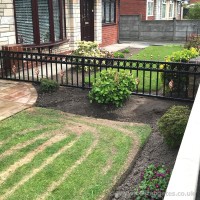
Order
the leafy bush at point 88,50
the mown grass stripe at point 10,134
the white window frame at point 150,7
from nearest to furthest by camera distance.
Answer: the mown grass stripe at point 10,134
the leafy bush at point 88,50
the white window frame at point 150,7

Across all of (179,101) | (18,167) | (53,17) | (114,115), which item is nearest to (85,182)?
(18,167)

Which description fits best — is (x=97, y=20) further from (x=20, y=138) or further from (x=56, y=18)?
(x=20, y=138)

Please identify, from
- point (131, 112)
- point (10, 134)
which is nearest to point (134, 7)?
point (131, 112)

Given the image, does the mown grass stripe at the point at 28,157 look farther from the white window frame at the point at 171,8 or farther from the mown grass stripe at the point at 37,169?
the white window frame at the point at 171,8

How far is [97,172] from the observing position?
373cm

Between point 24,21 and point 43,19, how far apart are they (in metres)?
0.91

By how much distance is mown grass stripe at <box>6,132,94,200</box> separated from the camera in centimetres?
330

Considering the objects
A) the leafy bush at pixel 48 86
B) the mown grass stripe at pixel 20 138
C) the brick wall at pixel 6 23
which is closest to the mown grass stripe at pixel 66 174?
the mown grass stripe at pixel 20 138

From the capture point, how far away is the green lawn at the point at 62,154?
3402 mm

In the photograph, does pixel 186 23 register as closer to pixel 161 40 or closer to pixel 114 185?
pixel 161 40

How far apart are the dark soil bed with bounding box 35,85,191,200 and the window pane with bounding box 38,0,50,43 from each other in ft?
10.5

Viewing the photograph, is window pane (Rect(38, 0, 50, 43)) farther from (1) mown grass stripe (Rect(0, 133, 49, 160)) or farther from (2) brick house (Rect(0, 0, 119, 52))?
(1) mown grass stripe (Rect(0, 133, 49, 160))

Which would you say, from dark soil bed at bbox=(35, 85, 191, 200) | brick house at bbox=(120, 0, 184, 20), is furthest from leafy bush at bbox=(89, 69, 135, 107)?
brick house at bbox=(120, 0, 184, 20)

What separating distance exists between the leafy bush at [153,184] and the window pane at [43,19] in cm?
759
